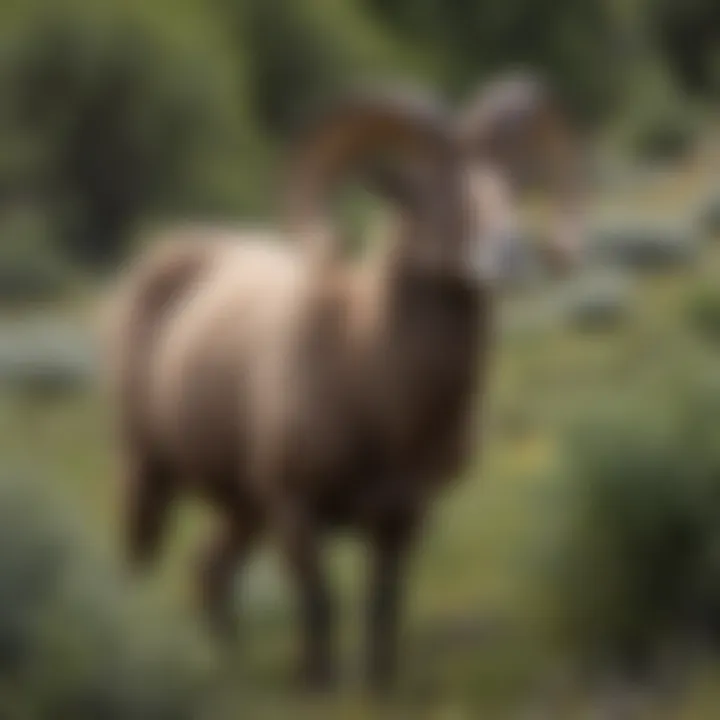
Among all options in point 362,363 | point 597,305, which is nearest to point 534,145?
point 362,363

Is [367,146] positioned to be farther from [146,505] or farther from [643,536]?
[146,505]

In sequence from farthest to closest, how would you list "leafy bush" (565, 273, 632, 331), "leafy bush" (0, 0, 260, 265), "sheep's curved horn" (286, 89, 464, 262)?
"leafy bush" (0, 0, 260, 265) → "leafy bush" (565, 273, 632, 331) → "sheep's curved horn" (286, 89, 464, 262)

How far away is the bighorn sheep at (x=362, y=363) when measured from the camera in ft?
24.8

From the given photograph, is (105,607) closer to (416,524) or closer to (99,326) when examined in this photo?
(416,524)

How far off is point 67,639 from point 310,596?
6.18ft

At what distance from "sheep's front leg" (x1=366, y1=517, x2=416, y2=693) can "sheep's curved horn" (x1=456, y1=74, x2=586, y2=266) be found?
1234mm

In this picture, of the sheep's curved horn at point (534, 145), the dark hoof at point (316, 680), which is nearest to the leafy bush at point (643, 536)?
the sheep's curved horn at point (534, 145)

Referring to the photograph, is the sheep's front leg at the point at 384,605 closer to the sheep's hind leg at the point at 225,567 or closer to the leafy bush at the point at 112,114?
the sheep's hind leg at the point at 225,567

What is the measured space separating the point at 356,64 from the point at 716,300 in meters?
22.9

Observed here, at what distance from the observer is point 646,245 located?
77.0ft

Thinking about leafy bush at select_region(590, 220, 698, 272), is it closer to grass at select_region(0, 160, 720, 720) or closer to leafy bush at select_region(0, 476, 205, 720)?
grass at select_region(0, 160, 720, 720)

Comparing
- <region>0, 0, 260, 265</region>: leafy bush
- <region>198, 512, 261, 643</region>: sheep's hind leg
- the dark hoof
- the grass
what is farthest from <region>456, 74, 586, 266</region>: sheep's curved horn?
<region>0, 0, 260, 265</region>: leafy bush

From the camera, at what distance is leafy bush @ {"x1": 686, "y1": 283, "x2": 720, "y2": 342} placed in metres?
12.4

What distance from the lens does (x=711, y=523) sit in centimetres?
787
